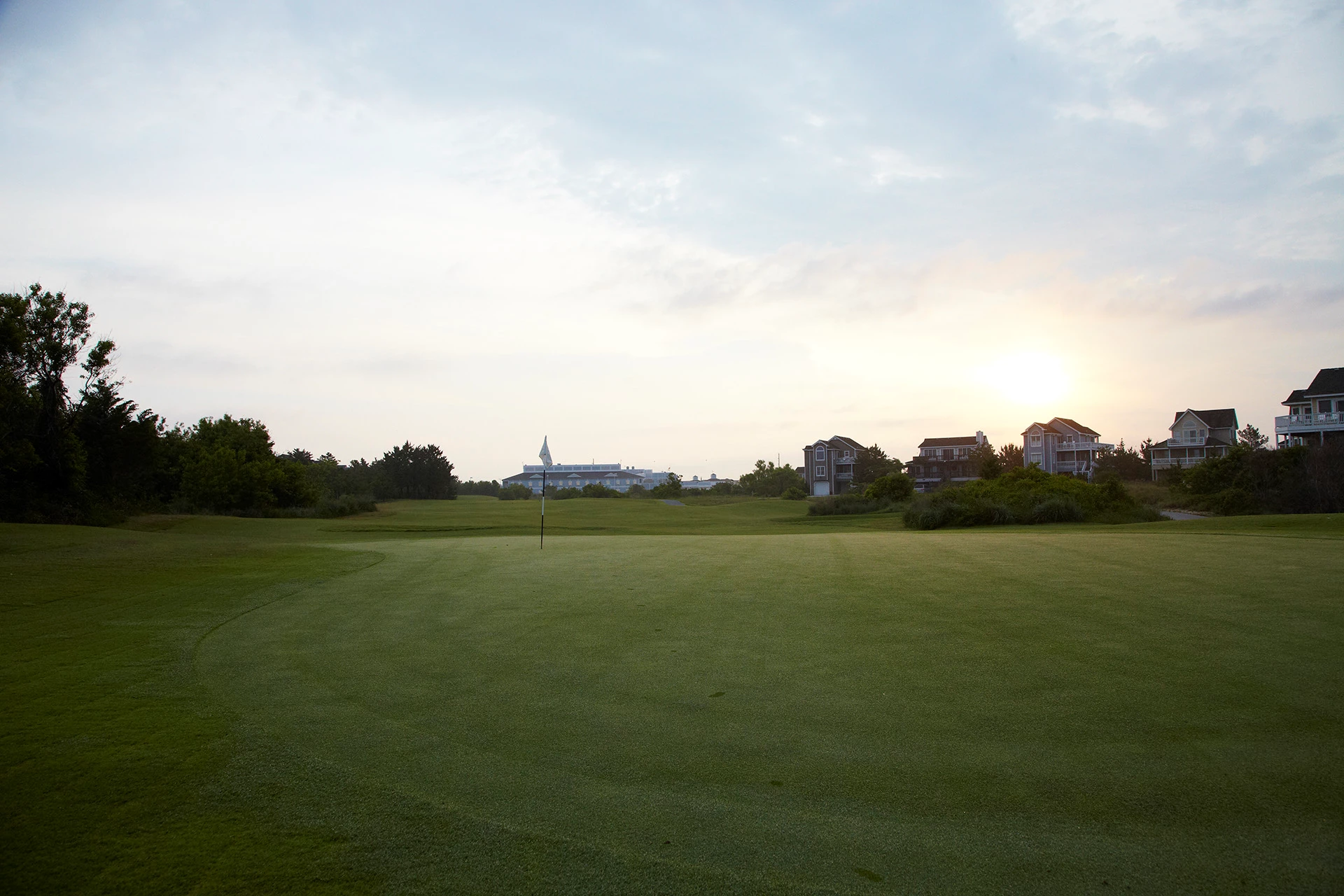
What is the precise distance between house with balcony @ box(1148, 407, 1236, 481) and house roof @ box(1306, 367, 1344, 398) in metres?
15.1

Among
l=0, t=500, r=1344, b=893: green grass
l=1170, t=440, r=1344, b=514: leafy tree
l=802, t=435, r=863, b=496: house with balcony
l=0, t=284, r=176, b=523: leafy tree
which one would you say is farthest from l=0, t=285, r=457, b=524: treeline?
l=802, t=435, r=863, b=496: house with balcony

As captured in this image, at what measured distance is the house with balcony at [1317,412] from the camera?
50.2 metres

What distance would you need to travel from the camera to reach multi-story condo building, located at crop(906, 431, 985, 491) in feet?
284

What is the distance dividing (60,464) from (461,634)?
28145mm

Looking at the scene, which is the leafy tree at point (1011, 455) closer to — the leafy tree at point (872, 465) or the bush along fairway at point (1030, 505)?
the leafy tree at point (872, 465)

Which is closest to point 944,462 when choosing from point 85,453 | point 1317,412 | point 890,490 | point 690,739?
point 1317,412

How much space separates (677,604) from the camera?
10.0m

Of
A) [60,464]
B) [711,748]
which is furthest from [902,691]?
[60,464]

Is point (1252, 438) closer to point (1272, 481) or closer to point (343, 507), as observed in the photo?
point (1272, 481)

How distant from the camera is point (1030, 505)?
107ft

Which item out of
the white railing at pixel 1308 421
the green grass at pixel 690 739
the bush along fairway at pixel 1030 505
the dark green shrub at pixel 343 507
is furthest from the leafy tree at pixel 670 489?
the green grass at pixel 690 739

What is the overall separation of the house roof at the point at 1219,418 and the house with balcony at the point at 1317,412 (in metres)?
15.6

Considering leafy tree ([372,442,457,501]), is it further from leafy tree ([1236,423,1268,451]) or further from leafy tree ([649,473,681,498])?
leafy tree ([1236,423,1268,451])

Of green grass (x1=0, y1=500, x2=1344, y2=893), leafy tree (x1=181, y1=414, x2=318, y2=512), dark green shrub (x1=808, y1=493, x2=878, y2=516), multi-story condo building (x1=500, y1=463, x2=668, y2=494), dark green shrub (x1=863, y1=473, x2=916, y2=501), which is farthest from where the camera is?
multi-story condo building (x1=500, y1=463, x2=668, y2=494)
